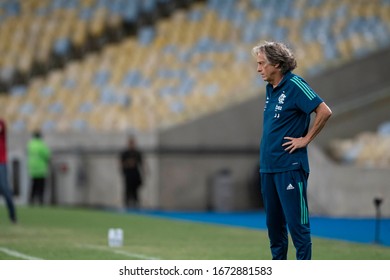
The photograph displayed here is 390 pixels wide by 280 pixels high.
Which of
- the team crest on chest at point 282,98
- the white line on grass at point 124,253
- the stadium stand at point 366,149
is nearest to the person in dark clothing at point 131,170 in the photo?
the stadium stand at point 366,149

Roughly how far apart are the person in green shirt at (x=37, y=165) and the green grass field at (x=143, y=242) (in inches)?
195

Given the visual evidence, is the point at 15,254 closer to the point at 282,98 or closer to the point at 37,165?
the point at 282,98

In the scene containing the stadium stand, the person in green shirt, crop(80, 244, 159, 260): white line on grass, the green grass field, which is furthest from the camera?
the person in green shirt

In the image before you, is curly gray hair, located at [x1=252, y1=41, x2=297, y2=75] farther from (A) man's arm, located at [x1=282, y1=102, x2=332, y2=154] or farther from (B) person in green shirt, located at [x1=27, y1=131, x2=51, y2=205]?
(B) person in green shirt, located at [x1=27, y1=131, x2=51, y2=205]

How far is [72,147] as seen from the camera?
2714cm

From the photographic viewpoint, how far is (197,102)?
27.4 m

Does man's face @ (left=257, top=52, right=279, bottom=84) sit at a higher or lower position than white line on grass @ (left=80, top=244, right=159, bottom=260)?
higher

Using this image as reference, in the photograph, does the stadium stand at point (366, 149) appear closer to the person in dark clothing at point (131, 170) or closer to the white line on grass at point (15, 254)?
the person in dark clothing at point (131, 170)

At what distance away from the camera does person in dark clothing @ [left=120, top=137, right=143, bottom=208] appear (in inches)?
982

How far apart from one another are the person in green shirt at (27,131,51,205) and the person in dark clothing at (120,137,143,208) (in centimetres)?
174

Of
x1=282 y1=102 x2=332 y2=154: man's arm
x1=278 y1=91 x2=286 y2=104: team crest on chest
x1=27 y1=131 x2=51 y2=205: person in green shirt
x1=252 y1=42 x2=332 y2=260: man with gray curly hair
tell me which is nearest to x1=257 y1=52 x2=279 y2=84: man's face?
x1=252 y1=42 x2=332 y2=260: man with gray curly hair

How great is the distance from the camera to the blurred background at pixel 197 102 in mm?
26328

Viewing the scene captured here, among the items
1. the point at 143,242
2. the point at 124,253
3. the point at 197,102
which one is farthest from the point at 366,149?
the point at 124,253
